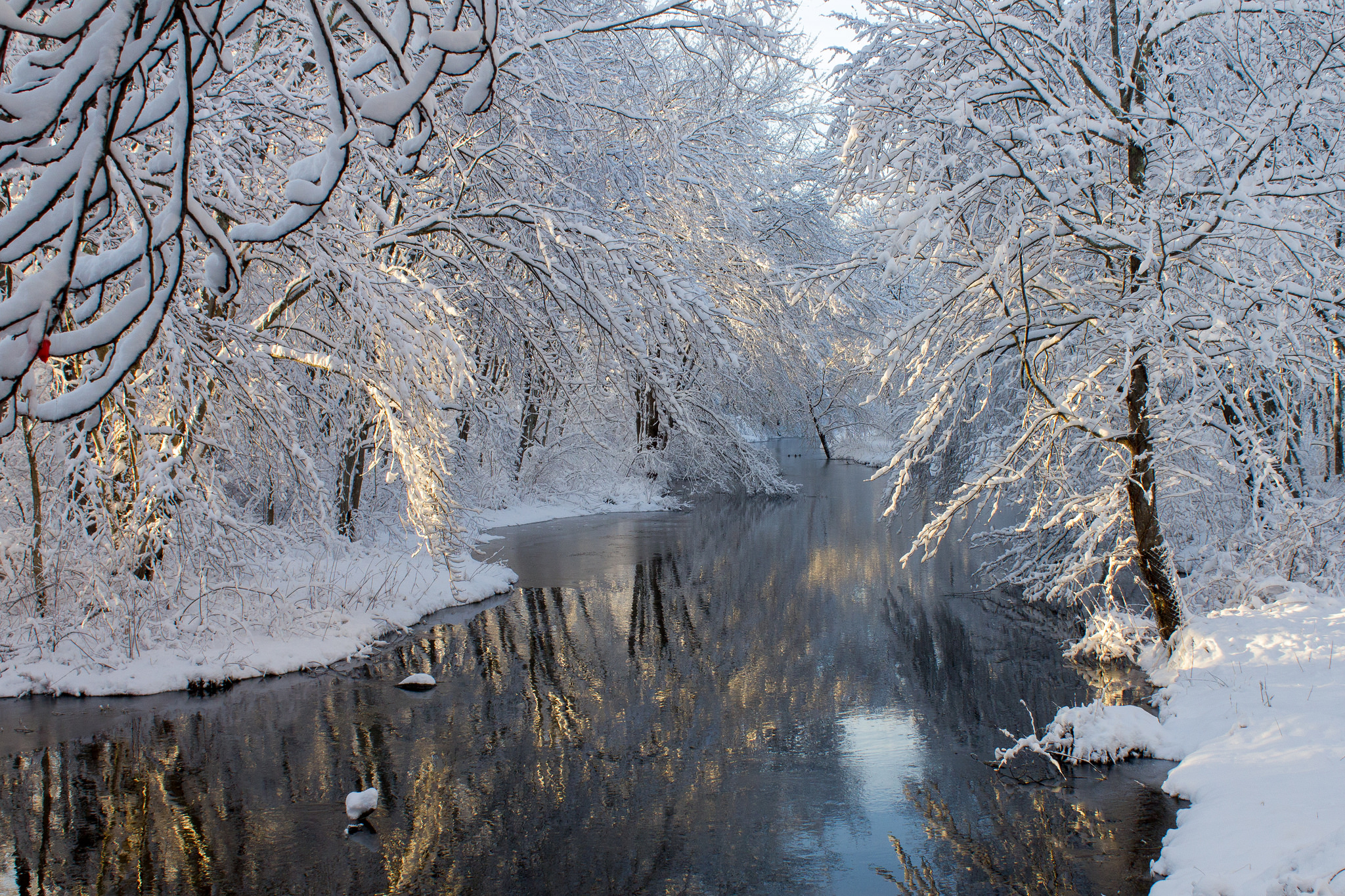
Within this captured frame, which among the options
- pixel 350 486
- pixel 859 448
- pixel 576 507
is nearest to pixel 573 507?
pixel 576 507

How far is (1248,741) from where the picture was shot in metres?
6.29

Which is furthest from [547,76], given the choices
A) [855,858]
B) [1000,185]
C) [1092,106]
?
[855,858]

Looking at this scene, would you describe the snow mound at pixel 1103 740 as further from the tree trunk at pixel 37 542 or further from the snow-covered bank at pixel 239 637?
the tree trunk at pixel 37 542

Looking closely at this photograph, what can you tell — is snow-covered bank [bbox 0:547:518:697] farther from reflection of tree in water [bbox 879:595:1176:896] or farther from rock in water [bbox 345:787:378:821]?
reflection of tree in water [bbox 879:595:1176:896]

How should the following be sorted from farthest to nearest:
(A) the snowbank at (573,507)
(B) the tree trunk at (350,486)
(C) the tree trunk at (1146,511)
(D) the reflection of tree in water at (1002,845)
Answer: (A) the snowbank at (573,507), (B) the tree trunk at (350,486), (C) the tree trunk at (1146,511), (D) the reflection of tree in water at (1002,845)

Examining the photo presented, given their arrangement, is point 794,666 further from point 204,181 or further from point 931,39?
point 204,181

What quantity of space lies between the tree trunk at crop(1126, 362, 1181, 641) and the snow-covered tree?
0.02 meters

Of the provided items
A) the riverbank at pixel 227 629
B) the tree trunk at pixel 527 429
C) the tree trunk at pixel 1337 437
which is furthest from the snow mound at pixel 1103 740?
the tree trunk at pixel 527 429

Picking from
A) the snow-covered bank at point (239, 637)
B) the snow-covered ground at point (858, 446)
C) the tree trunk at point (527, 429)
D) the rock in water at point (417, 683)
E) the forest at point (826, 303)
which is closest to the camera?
the forest at point (826, 303)

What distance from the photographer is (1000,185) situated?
26.7 feet

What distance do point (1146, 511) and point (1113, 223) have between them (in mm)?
2577

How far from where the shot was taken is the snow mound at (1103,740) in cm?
704

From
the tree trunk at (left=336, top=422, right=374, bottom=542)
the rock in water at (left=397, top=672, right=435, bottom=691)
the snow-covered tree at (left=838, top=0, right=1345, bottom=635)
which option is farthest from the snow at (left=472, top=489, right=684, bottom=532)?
the snow-covered tree at (left=838, top=0, right=1345, bottom=635)

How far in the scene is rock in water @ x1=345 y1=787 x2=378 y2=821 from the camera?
246 inches
